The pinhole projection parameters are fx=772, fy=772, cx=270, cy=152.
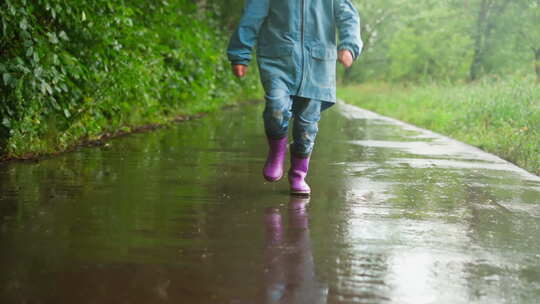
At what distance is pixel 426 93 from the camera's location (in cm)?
2322

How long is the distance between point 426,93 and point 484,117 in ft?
32.8

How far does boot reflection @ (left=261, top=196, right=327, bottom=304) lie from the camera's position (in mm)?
3148

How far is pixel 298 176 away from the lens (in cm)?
582

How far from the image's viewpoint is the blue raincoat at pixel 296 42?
5715 mm

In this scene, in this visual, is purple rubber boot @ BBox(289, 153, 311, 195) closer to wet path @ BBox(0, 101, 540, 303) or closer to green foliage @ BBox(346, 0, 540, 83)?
wet path @ BBox(0, 101, 540, 303)

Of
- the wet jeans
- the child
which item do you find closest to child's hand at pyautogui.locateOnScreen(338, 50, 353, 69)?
the child

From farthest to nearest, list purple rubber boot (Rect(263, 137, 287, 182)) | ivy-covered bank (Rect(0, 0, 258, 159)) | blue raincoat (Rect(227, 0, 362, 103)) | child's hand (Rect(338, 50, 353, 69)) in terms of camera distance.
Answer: ivy-covered bank (Rect(0, 0, 258, 159)) < purple rubber boot (Rect(263, 137, 287, 182)) < child's hand (Rect(338, 50, 353, 69)) < blue raincoat (Rect(227, 0, 362, 103))

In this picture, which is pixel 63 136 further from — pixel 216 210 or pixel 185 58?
pixel 185 58

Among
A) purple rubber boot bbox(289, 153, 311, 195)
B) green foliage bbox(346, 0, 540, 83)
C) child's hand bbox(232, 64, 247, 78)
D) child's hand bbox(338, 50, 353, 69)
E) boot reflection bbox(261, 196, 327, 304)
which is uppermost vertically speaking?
child's hand bbox(338, 50, 353, 69)

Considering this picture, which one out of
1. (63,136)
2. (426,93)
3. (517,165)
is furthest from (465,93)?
(63,136)

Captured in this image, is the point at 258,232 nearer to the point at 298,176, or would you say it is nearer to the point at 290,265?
the point at 290,265

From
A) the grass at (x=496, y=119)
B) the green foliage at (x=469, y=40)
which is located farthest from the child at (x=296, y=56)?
the green foliage at (x=469, y=40)

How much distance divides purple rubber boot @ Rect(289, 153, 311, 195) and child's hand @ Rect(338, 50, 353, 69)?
0.79 metres

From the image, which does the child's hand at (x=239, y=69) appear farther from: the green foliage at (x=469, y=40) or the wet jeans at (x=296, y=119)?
the green foliage at (x=469, y=40)
